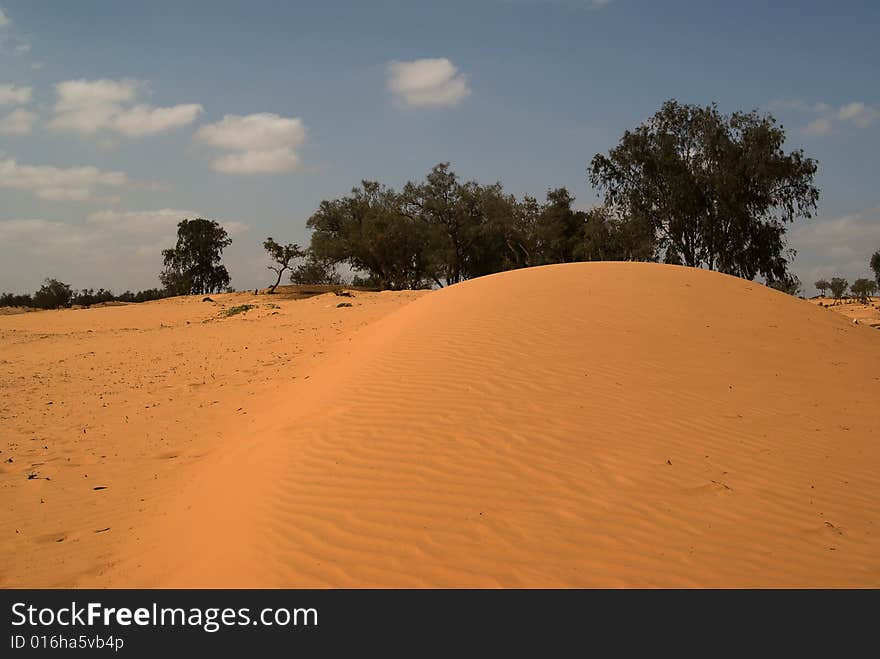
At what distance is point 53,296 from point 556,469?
132 feet

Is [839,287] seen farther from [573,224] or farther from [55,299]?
[55,299]

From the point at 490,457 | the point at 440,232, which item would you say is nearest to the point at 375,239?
the point at 440,232

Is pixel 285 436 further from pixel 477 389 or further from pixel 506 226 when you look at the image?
pixel 506 226

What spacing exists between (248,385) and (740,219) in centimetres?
2388

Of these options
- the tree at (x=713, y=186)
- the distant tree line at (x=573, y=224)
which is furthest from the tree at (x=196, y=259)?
the tree at (x=713, y=186)

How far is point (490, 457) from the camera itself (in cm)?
569

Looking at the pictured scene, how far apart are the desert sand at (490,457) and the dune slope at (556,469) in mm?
23

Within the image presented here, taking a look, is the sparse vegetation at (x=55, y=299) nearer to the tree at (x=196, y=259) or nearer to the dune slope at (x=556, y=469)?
the tree at (x=196, y=259)

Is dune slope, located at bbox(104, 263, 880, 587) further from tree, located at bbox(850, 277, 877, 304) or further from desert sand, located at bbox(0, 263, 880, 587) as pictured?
tree, located at bbox(850, 277, 877, 304)

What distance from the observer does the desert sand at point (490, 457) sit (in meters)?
4.39

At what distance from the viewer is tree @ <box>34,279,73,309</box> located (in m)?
37.3

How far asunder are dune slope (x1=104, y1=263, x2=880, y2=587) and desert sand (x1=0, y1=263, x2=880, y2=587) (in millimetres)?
23

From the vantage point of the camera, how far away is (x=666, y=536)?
453 cm

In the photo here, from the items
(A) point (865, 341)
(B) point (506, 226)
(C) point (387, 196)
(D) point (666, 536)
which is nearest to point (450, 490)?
(D) point (666, 536)
